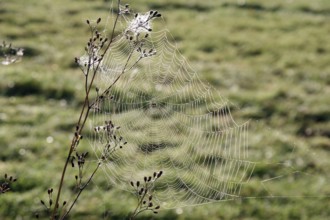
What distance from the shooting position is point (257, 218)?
618 cm

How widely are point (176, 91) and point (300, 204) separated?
88.2 inches

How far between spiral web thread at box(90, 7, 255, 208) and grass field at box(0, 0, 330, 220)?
25 cm

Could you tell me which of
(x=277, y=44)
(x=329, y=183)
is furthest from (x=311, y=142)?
(x=277, y=44)

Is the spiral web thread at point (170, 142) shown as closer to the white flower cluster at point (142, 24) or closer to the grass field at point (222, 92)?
the grass field at point (222, 92)

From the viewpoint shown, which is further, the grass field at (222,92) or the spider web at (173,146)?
the grass field at (222,92)

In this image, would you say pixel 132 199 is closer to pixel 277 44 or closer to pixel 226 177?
pixel 226 177

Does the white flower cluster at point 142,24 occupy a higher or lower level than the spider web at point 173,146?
higher

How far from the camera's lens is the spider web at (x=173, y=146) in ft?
20.0

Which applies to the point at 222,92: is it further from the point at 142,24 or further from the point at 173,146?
the point at 142,24

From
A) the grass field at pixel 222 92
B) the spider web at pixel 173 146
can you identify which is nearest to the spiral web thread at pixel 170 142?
the spider web at pixel 173 146

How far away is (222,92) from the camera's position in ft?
29.8

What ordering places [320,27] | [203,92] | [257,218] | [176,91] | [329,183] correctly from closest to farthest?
1. [257,218]
2. [329,183]
3. [176,91]
4. [203,92]
5. [320,27]

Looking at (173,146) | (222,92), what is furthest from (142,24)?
(222,92)

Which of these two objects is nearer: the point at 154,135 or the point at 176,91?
the point at 154,135
